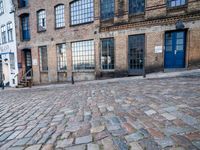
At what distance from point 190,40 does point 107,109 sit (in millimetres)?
9113

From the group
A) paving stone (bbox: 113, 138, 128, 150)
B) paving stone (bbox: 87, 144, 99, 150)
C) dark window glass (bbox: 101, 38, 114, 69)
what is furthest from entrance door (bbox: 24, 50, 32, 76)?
paving stone (bbox: 113, 138, 128, 150)

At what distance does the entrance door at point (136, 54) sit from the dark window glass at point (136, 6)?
1868 millimetres

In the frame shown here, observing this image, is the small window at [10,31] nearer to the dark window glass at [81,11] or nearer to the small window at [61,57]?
the small window at [61,57]

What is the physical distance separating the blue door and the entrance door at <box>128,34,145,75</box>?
5.67ft

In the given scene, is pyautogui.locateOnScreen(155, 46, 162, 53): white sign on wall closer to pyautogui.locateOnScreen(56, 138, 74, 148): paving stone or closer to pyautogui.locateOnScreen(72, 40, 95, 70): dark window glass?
pyautogui.locateOnScreen(72, 40, 95, 70): dark window glass

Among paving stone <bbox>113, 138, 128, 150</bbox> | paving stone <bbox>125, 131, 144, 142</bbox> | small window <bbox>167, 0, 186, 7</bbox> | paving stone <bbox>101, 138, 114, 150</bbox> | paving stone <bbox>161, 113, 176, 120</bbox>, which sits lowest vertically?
paving stone <bbox>101, 138, 114, 150</bbox>

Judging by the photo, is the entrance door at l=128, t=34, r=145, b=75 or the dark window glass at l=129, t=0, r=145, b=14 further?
the entrance door at l=128, t=34, r=145, b=75

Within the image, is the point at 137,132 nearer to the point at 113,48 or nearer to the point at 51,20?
the point at 113,48

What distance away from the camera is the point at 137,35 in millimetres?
12805

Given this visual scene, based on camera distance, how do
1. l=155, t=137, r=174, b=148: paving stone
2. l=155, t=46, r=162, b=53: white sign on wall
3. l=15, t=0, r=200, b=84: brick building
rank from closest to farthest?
l=155, t=137, r=174, b=148: paving stone → l=15, t=0, r=200, b=84: brick building → l=155, t=46, r=162, b=53: white sign on wall

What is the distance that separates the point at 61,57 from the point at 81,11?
4779mm

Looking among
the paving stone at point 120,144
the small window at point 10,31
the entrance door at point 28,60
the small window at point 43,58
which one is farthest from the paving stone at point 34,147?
the small window at point 10,31

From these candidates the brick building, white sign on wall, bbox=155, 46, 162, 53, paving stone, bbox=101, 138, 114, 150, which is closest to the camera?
paving stone, bbox=101, 138, 114, 150

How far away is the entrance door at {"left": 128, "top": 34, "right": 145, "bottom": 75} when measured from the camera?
12.8 m
